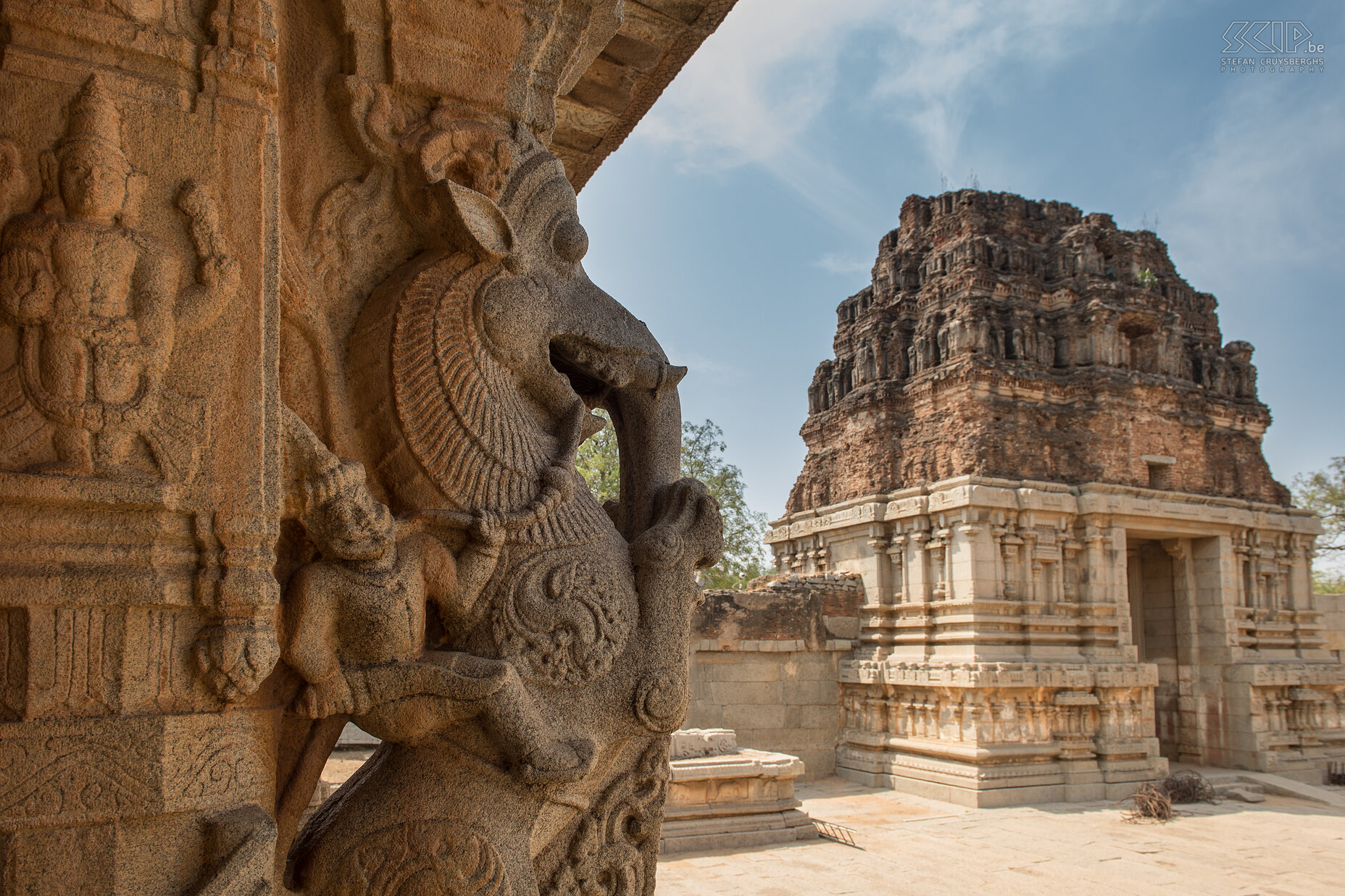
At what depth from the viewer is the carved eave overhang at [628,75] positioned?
3352mm

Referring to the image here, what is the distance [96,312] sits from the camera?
1631 mm

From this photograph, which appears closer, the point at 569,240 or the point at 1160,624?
the point at 569,240

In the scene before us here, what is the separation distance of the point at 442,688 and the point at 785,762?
8.28 m

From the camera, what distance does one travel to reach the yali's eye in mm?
2492

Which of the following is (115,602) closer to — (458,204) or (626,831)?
(458,204)

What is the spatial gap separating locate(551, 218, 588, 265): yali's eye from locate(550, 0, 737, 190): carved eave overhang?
1.28 m

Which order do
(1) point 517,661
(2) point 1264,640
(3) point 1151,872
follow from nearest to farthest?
(1) point 517,661
(3) point 1151,872
(2) point 1264,640

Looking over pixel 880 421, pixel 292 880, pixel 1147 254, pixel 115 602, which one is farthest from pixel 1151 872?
pixel 1147 254

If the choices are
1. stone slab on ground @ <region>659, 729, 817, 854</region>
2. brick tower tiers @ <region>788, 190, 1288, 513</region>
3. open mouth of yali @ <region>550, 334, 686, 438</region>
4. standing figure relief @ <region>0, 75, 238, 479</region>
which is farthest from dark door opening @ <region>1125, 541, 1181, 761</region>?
standing figure relief @ <region>0, 75, 238, 479</region>

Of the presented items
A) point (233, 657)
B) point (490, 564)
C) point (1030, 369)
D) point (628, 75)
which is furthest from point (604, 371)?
point (1030, 369)

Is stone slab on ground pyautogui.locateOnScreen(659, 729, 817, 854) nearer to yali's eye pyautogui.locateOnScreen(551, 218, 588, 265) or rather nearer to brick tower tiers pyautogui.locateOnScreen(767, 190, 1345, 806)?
brick tower tiers pyautogui.locateOnScreen(767, 190, 1345, 806)

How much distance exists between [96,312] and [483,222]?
0.91m

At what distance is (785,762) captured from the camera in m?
9.52

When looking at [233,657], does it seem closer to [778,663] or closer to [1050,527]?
[778,663]
